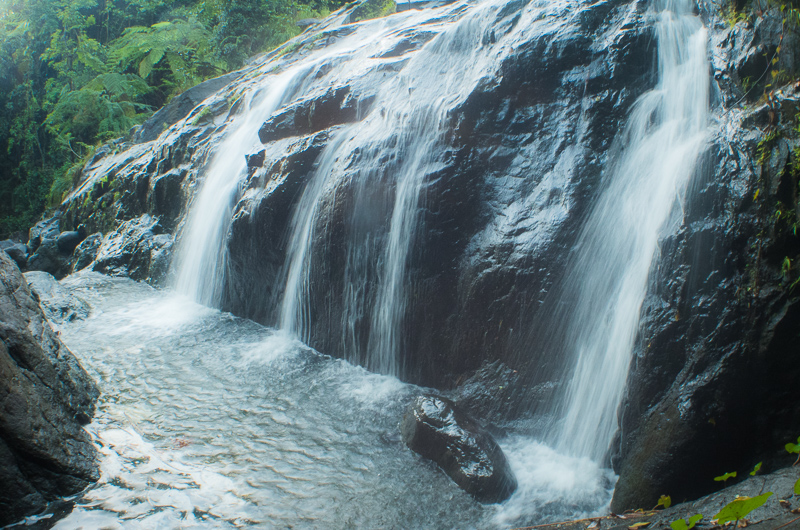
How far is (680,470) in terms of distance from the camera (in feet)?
9.29

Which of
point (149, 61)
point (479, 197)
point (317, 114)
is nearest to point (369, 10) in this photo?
point (317, 114)

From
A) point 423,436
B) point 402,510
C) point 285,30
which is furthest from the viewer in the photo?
point 285,30

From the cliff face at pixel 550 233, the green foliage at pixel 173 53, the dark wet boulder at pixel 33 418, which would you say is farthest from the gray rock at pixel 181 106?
the dark wet boulder at pixel 33 418

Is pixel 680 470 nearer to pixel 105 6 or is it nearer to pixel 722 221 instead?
pixel 722 221

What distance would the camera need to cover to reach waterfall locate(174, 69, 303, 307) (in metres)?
7.29

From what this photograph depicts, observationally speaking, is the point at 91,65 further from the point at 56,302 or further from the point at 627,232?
the point at 627,232

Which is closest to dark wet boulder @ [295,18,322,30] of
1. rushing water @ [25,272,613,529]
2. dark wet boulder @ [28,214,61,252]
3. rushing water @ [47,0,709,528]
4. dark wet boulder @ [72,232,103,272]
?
dark wet boulder @ [72,232,103,272]

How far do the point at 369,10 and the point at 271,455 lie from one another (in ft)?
36.5

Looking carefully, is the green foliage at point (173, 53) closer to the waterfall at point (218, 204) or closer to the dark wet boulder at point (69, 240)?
the dark wet boulder at point (69, 240)

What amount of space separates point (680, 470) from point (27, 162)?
2278 centimetres

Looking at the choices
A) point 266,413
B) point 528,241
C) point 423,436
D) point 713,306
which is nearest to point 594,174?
point 528,241

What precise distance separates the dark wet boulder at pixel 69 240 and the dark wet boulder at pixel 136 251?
60.5 inches

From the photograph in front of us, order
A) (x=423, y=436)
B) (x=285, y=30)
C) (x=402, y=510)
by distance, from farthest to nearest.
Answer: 1. (x=285, y=30)
2. (x=423, y=436)
3. (x=402, y=510)

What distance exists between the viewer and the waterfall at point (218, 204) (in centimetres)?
729
